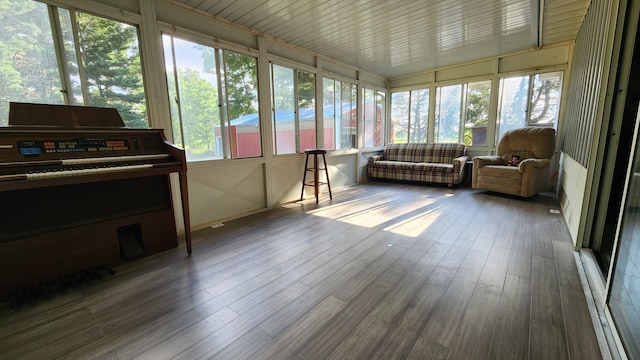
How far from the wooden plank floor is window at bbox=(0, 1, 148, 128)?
1483 millimetres

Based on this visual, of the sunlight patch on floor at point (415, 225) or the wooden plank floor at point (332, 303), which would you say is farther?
the sunlight patch on floor at point (415, 225)

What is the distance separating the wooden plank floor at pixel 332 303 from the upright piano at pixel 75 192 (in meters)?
0.24

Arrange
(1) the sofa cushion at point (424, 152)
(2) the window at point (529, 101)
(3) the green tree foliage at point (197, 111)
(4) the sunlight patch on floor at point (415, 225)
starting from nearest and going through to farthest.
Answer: (4) the sunlight patch on floor at point (415, 225) → (3) the green tree foliage at point (197, 111) → (2) the window at point (529, 101) → (1) the sofa cushion at point (424, 152)

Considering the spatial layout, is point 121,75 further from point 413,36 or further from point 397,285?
point 413,36

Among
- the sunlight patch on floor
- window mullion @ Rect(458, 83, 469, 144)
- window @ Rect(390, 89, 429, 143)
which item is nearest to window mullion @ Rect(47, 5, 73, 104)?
the sunlight patch on floor

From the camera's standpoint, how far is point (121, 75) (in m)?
2.36

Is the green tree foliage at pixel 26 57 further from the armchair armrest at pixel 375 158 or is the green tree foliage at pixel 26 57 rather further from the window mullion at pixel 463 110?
the window mullion at pixel 463 110

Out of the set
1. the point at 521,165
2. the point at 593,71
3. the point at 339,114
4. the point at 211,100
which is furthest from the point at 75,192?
the point at 521,165

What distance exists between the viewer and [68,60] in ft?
6.88

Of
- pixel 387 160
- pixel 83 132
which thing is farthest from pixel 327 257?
pixel 387 160

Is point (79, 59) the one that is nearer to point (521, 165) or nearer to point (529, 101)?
point (521, 165)

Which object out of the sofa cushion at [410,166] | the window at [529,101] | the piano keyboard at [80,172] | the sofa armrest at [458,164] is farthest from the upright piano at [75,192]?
the window at [529,101]

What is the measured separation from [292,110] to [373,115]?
2552mm

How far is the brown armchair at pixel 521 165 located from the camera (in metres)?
3.72
